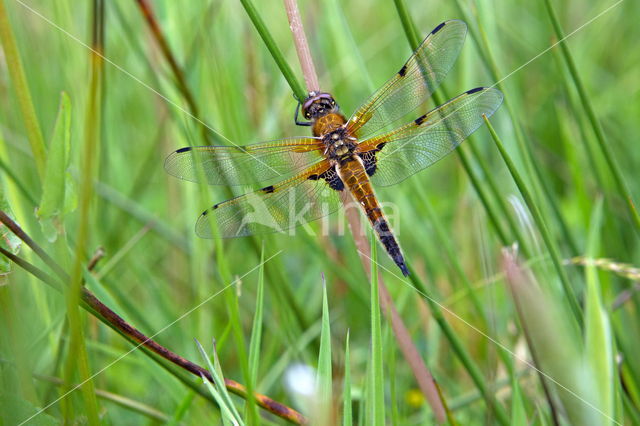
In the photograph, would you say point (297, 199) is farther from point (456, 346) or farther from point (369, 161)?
point (456, 346)

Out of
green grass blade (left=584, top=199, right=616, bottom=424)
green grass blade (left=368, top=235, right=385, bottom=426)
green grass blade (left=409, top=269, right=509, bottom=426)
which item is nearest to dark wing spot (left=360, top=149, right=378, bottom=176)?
green grass blade (left=409, top=269, right=509, bottom=426)

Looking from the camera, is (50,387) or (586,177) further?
(586,177)

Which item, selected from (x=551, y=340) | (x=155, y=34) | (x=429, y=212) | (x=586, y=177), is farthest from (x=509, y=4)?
(x=551, y=340)

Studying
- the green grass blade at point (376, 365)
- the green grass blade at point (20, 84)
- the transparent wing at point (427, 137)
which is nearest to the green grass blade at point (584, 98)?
the transparent wing at point (427, 137)

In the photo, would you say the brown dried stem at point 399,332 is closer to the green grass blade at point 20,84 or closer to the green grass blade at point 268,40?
the green grass blade at point 268,40

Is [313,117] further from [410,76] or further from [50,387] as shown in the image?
[50,387]

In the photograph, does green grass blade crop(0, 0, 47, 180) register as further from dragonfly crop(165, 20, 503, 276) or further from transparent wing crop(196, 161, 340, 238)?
transparent wing crop(196, 161, 340, 238)

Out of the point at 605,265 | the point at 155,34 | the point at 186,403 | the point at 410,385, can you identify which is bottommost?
the point at 410,385
